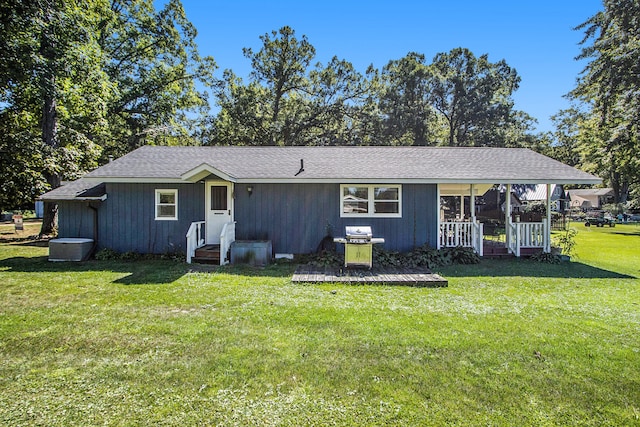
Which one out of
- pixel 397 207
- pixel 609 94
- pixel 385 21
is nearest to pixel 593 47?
pixel 609 94

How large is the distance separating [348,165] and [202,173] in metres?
4.45

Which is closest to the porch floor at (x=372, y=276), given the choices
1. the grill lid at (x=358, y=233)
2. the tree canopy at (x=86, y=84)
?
the grill lid at (x=358, y=233)

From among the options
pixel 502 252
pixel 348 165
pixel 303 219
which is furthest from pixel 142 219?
pixel 502 252

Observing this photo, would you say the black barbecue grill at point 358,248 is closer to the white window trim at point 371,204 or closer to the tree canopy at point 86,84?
the white window trim at point 371,204

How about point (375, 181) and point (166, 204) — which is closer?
point (375, 181)

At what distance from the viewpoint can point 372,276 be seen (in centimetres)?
748

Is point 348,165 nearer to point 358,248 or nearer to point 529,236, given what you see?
point 358,248

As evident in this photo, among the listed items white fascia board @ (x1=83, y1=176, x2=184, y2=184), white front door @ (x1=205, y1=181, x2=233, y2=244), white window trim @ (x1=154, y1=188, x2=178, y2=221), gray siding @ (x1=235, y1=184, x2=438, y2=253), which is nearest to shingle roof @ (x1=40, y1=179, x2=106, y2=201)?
white fascia board @ (x1=83, y1=176, x2=184, y2=184)

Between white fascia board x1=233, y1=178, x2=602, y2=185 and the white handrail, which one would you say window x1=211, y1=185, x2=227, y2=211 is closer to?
white fascia board x1=233, y1=178, x2=602, y2=185

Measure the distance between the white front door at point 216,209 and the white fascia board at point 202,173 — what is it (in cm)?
76

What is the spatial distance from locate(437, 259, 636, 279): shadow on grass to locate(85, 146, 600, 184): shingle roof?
2426 mm

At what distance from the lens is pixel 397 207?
10109 mm

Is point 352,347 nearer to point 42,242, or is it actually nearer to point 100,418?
point 100,418

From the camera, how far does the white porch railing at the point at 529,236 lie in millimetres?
10109
